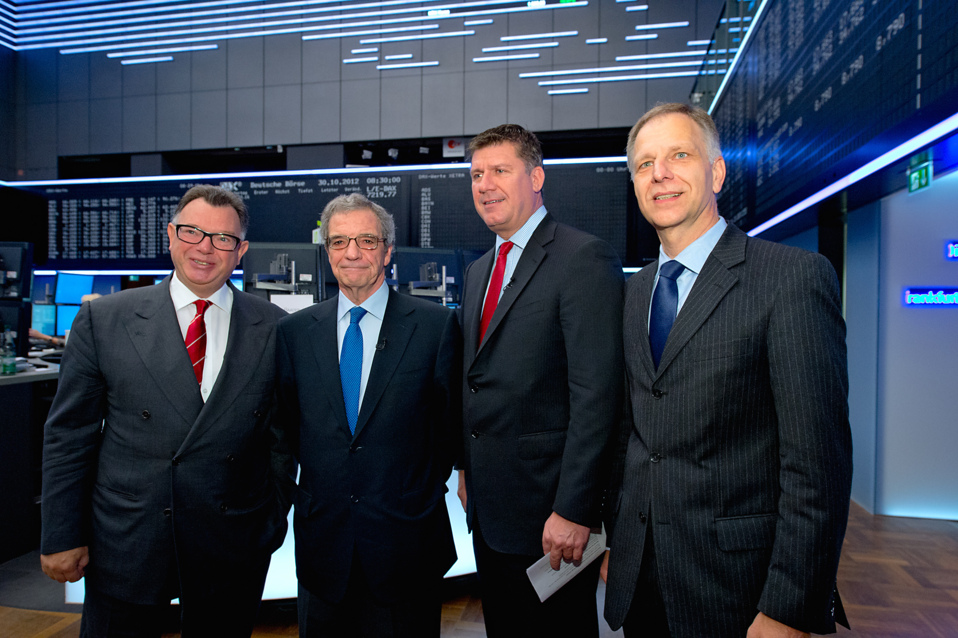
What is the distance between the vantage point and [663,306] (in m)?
1.20

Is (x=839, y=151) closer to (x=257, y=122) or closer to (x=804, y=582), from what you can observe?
(x=804, y=582)

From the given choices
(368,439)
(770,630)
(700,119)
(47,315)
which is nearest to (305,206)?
Answer: (47,315)

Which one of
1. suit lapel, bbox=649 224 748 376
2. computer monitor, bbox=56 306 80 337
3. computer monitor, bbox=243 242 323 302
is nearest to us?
suit lapel, bbox=649 224 748 376

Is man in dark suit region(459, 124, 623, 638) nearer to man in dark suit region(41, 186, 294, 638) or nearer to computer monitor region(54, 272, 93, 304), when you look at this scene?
man in dark suit region(41, 186, 294, 638)

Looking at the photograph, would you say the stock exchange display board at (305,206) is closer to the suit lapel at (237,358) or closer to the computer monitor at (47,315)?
the computer monitor at (47,315)

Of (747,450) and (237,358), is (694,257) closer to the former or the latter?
(747,450)

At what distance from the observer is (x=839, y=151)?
249 cm

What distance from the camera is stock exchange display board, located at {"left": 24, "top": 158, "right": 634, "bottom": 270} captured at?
5.50 m

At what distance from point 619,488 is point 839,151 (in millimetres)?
2120

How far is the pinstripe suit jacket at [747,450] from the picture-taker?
0.97 metres

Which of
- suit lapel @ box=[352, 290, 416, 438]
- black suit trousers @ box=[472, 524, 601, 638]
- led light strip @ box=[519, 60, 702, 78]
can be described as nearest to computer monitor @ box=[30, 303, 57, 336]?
led light strip @ box=[519, 60, 702, 78]

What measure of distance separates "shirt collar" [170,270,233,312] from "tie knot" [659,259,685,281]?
1178 mm

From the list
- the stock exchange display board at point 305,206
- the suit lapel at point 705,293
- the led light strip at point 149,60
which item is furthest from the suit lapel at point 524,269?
the led light strip at point 149,60

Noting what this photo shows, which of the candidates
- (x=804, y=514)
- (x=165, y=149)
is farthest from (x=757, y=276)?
(x=165, y=149)
